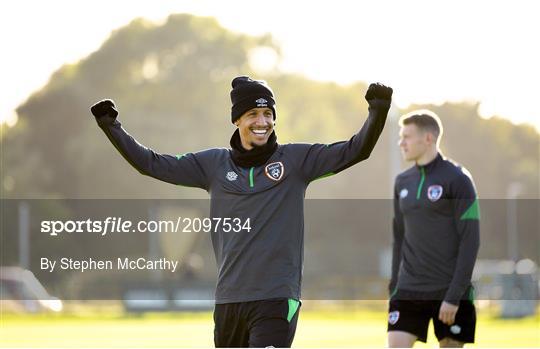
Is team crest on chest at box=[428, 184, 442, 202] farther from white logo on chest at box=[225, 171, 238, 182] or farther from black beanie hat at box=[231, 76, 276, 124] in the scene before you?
white logo on chest at box=[225, 171, 238, 182]

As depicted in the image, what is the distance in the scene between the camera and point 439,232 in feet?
35.1

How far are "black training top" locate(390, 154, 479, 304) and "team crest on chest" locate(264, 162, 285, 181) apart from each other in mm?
2619

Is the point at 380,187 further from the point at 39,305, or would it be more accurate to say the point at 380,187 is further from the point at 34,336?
the point at 34,336

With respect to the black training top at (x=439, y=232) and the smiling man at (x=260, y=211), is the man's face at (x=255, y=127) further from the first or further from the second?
the black training top at (x=439, y=232)

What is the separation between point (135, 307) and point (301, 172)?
28.2 metres

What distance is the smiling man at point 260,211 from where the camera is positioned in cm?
816

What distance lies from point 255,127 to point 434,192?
9.03ft

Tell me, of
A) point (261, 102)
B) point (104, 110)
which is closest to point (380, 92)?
point (261, 102)

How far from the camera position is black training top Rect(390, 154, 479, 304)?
10.5m

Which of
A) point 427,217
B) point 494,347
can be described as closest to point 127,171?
point 494,347

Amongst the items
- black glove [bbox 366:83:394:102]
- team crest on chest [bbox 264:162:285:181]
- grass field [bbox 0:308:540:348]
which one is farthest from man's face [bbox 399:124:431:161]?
grass field [bbox 0:308:540:348]

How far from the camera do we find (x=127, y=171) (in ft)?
196

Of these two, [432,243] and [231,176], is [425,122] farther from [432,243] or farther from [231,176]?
[231,176]

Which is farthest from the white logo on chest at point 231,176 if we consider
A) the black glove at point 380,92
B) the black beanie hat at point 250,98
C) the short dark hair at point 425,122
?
the short dark hair at point 425,122
